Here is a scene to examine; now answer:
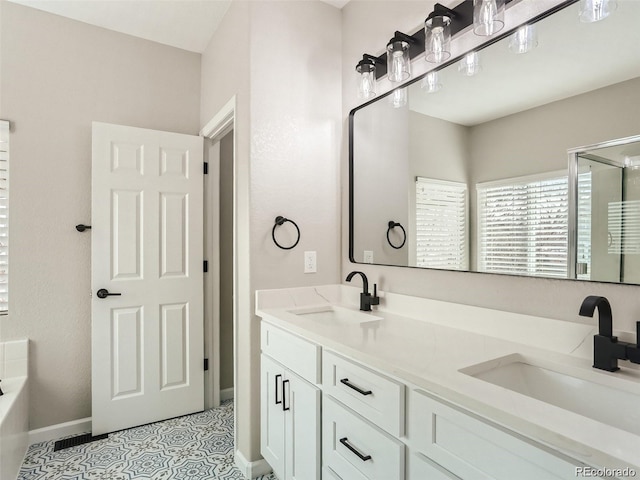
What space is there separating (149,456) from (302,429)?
1191 mm

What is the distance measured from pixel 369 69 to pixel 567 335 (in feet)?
4.92

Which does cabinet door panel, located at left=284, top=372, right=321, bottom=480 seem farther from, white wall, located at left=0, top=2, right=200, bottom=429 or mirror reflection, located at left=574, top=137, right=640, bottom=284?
white wall, located at left=0, top=2, right=200, bottom=429

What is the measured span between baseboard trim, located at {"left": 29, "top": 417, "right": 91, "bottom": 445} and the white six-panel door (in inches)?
5.8

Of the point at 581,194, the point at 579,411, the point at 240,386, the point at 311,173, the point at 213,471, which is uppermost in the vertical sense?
the point at 311,173

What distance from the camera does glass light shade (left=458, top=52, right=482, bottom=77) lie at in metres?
1.49

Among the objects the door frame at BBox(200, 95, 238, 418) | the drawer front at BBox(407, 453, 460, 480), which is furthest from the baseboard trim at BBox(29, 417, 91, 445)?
the drawer front at BBox(407, 453, 460, 480)

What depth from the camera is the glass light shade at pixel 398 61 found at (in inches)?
68.2

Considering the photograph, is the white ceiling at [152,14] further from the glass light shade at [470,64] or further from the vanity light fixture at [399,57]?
the glass light shade at [470,64]

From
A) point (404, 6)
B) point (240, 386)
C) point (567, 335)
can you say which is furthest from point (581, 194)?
point (240, 386)

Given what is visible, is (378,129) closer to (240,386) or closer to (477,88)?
(477,88)

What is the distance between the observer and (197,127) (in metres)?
2.87

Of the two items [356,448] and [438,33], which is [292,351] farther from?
[438,33]

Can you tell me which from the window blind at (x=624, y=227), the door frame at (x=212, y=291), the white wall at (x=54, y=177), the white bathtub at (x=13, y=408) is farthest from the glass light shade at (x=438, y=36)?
the white bathtub at (x=13, y=408)

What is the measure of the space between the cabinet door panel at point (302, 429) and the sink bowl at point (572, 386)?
688mm
